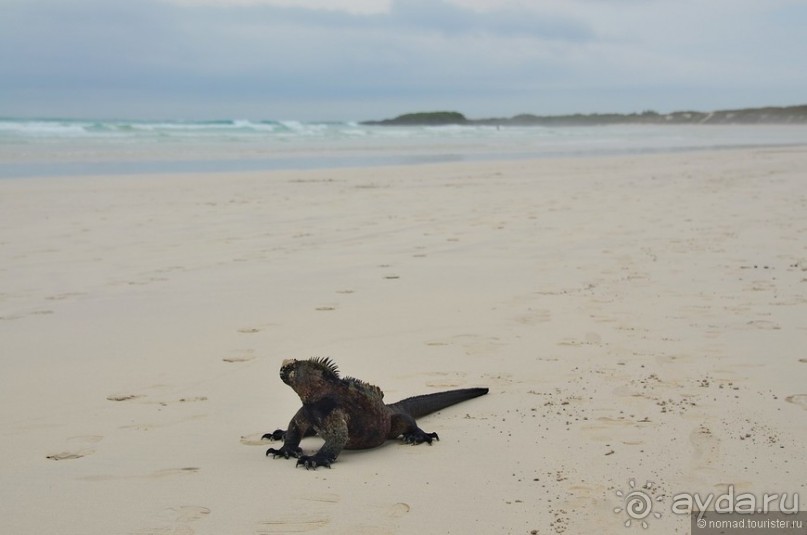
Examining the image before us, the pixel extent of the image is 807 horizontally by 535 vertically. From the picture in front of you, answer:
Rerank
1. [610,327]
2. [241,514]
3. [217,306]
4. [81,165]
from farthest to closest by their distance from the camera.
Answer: [81,165] → [217,306] → [610,327] → [241,514]

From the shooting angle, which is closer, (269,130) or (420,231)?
(420,231)

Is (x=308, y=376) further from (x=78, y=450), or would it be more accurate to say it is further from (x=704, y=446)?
(x=704, y=446)

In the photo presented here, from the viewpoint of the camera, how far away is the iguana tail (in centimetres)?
367

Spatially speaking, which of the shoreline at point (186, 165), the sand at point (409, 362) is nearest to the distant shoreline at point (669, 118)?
the shoreline at point (186, 165)

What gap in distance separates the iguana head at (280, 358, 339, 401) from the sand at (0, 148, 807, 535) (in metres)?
0.31

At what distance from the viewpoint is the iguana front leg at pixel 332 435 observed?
10.7 feet

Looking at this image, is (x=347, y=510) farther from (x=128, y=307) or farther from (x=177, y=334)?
(x=128, y=307)

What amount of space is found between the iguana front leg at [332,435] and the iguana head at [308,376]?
118 mm

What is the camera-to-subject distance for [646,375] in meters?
4.28

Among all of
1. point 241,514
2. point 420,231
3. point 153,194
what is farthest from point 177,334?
point 153,194

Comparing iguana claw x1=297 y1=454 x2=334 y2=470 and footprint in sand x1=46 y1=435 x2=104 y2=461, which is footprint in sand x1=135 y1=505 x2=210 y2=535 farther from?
footprint in sand x1=46 y1=435 x2=104 y2=461

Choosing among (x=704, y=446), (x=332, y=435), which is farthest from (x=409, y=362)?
(x=704, y=446)

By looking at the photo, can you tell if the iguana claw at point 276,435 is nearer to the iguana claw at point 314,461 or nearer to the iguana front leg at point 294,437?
the iguana front leg at point 294,437

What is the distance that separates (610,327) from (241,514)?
3.08 metres
